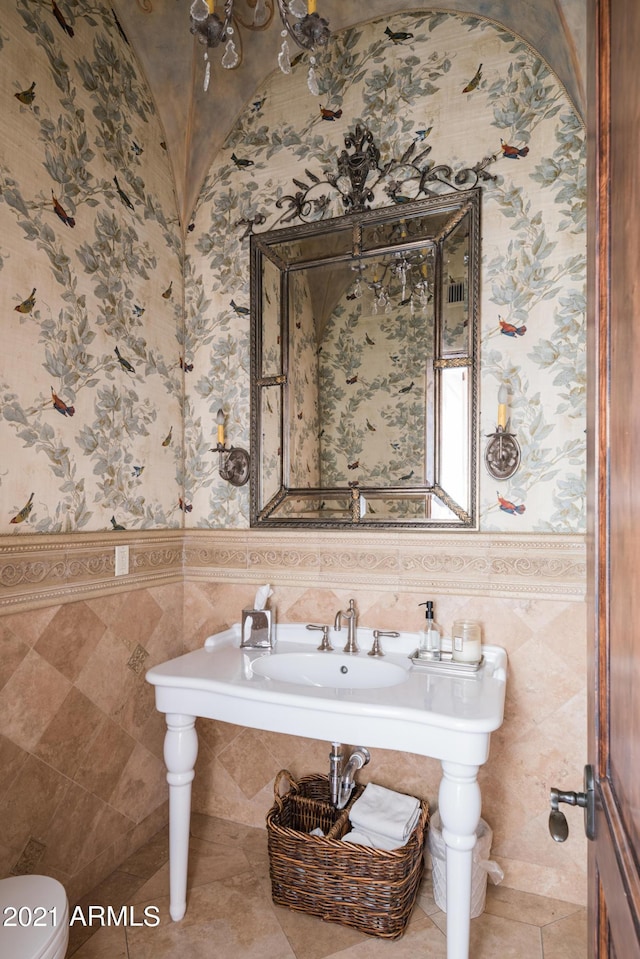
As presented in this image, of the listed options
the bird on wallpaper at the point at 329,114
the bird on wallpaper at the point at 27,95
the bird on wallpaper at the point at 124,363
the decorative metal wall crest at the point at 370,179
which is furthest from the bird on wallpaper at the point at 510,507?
the bird on wallpaper at the point at 27,95

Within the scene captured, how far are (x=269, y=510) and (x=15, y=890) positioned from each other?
4.30ft

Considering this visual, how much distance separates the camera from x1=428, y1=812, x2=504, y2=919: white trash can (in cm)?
171

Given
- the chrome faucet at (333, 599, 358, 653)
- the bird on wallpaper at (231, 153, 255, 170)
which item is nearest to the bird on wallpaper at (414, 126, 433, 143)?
the bird on wallpaper at (231, 153, 255, 170)

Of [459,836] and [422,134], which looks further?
[422,134]

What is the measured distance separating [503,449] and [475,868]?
1280 mm

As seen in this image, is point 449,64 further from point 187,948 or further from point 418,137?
point 187,948

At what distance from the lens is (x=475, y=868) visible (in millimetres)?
1699

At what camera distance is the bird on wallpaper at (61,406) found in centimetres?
174

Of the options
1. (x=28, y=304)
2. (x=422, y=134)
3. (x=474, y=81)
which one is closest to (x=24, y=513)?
(x=28, y=304)

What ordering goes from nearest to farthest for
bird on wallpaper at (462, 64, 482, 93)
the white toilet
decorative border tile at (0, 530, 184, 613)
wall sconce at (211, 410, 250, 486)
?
1. the white toilet
2. decorative border tile at (0, 530, 184, 613)
3. bird on wallpaper at (462, 64, 482, 93)
4. wall sconce at (211, 410, 250, 486)

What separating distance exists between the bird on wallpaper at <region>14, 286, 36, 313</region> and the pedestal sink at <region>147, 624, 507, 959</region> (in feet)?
3.75

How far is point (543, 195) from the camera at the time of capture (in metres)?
1.83

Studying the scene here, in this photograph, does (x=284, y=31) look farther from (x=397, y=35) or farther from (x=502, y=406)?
(x=502, y=406)

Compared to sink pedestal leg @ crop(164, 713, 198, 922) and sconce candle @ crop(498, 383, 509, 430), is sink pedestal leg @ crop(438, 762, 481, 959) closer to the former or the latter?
sink pedestal leg @ crop(164, 713, 198, 922)
